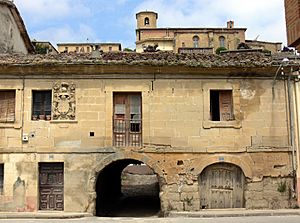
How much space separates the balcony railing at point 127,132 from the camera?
607 inches

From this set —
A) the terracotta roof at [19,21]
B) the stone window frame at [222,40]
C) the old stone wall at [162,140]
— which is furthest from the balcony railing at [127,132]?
the stone window frame at [222,40]

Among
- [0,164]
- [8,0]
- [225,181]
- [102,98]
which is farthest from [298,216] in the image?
[8,0]

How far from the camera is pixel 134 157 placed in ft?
49.5

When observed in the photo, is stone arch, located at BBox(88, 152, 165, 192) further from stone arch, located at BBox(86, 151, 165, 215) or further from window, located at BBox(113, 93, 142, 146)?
window, located at BBox(113, 93, 142, 146)

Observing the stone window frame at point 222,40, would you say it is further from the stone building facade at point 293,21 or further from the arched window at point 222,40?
the stone building facade at point 293,21

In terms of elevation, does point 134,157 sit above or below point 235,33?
below

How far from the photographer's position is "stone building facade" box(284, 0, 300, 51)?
4.30 meters

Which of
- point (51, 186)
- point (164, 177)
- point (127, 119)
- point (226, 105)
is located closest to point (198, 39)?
point (226, 105)

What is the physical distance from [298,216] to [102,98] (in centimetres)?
798

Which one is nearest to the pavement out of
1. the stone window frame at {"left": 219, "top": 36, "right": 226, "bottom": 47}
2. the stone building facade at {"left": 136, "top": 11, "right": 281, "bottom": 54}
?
the stone building facade at {"left": 136, "top": 11, "right": 281, "bottom": 54}

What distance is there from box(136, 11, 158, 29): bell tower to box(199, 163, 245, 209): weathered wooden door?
5902cm

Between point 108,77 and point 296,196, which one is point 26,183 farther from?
point 296,196

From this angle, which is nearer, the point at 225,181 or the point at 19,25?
the point at 225,181

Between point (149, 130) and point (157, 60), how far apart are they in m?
2.65
